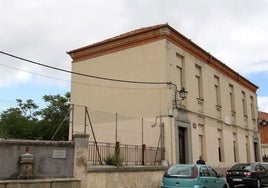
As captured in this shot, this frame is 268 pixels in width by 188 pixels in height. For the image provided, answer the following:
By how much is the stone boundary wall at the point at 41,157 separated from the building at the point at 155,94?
7.27 metres

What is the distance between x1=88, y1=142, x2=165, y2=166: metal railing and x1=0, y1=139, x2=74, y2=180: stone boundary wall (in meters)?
2.06

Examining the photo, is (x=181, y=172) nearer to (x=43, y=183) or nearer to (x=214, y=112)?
(x=43, y=183)

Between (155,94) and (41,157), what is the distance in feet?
30.0

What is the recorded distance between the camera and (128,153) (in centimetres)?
1742

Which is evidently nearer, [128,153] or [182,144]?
[128,153]

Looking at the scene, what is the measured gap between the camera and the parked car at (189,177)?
13266mm

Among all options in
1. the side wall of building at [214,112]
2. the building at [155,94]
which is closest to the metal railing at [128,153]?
the building at [155,94]

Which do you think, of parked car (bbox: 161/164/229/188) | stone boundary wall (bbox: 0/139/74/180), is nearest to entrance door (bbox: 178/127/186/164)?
parked car (bbox: 161/164/229/188)

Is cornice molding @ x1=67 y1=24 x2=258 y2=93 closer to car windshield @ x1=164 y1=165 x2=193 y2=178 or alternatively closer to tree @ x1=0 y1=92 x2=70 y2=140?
car windshield @ x1=164 y1=165 x2=193 y2=178

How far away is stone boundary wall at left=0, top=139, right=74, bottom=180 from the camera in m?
11.6

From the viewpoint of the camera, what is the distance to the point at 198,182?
13.3 meters

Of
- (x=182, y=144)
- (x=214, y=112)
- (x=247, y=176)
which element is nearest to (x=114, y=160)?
(x=182, y=144)

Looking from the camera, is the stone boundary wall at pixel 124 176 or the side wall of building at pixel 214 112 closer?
the stone boundary wall at pixel 124 176

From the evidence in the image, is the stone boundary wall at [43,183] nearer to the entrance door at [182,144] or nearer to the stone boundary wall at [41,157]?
the stone boundary wall at [41,157]
